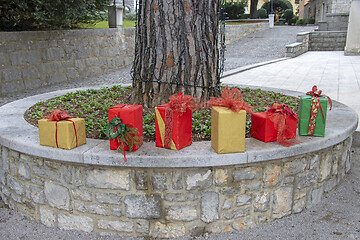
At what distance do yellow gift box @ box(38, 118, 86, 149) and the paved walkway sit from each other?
4.38 metres

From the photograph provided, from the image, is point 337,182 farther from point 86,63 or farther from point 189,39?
point 86,63

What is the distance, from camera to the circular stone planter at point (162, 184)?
2.45m

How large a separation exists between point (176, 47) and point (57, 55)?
583cm

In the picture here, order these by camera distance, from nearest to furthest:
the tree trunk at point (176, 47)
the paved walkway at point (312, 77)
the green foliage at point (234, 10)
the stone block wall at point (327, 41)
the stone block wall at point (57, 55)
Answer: the tree trunk at point (176, 47), the paved walkway at point (312, 77), the stone block wall at point (57, 55), the stone block wall at point (327, 41), the green foliage at point (234, 10)

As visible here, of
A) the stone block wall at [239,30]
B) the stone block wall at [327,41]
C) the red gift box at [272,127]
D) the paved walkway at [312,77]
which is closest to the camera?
the red gift box at [272,127]

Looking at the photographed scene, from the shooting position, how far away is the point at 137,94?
12.1 ft

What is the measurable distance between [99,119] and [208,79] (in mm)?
1160

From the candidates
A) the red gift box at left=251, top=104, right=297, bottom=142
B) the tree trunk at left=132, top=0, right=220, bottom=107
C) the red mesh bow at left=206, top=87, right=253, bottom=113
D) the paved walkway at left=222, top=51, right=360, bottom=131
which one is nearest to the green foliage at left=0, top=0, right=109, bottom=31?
the paved walkway at left=222, top=51, right=360, bottom=131

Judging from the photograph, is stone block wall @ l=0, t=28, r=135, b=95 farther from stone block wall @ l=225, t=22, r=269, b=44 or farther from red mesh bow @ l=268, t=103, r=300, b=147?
stone block wall @ l=225, t=22, r=269, b=44

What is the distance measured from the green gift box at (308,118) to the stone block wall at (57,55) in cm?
634

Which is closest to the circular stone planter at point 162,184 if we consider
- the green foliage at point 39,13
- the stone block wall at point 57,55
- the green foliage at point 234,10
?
the stone block wall at point 57,55

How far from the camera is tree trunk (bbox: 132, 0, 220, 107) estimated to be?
331 centimetres

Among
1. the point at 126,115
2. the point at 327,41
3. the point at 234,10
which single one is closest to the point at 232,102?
the point at 126,115

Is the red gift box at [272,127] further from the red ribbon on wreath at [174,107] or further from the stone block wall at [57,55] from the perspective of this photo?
the stone block wall at [57,55]
